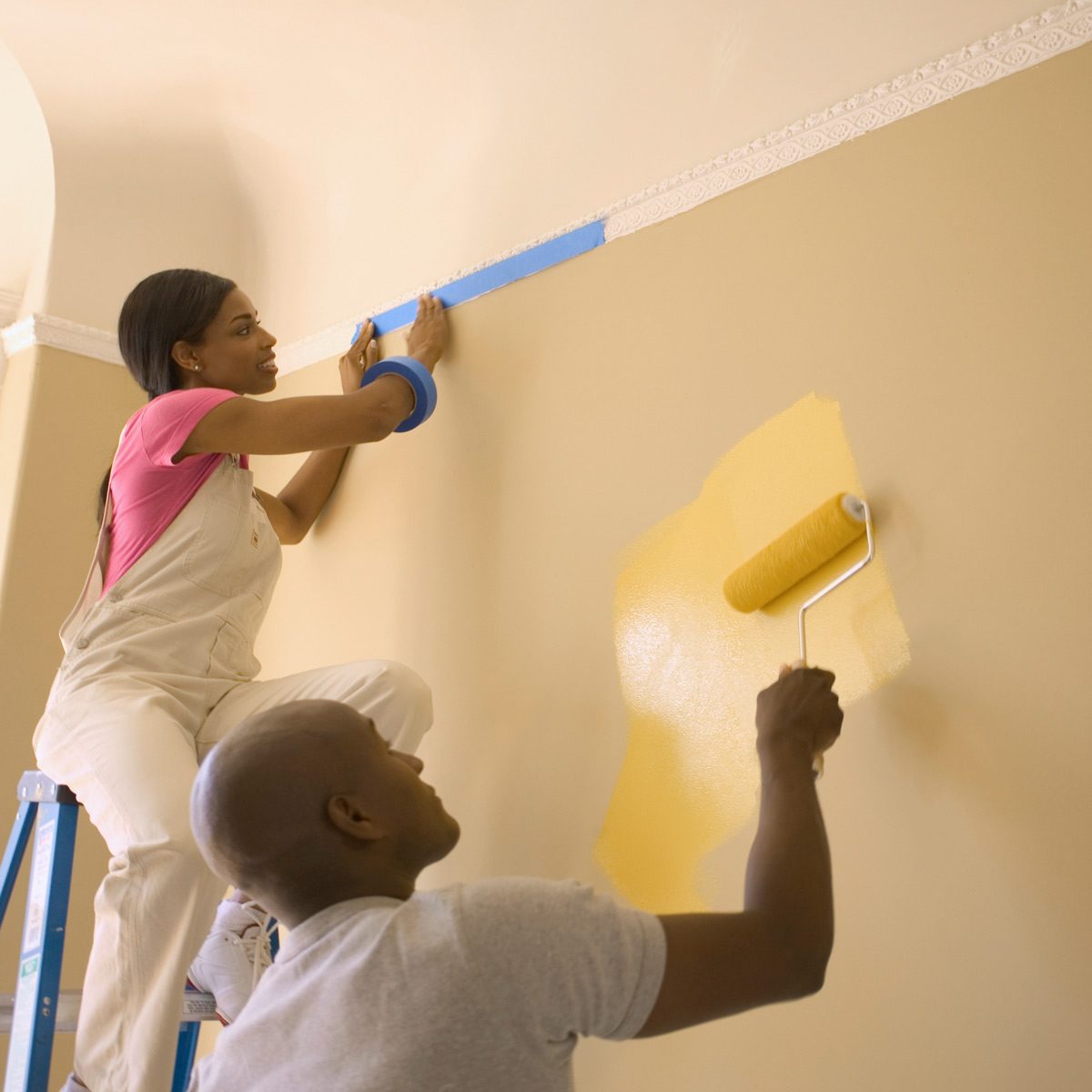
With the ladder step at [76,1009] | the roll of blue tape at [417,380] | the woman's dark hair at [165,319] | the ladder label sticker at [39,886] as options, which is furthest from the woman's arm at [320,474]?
the ladder step at [76,1009]

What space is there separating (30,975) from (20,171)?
1.81 metres

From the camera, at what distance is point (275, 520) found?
2.13 metres

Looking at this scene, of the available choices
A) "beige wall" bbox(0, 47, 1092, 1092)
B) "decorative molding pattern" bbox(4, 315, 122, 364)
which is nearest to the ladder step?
"beige wall" bbox(0, 47, 1092, 1092)

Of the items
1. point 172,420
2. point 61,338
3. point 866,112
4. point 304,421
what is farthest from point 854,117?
point 61,338

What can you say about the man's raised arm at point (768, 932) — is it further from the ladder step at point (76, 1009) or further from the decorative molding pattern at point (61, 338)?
the decorative molding pattern at point (61, 338)

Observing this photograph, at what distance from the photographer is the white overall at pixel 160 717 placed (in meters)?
1.37

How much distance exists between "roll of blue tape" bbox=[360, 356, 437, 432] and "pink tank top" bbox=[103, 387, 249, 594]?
27 centimetres

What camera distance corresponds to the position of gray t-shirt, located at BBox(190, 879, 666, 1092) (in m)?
0.81

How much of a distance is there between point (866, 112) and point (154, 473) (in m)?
1.10

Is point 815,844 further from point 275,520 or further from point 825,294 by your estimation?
point 275,520

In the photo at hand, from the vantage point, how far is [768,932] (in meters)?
0.89

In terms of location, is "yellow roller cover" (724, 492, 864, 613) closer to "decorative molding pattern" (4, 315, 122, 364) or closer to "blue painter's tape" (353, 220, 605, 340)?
"blue painter's tape" (353, 220, 605, 340)

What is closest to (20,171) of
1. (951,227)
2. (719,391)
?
(719,391)

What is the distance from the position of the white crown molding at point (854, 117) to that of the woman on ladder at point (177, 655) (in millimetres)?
400
